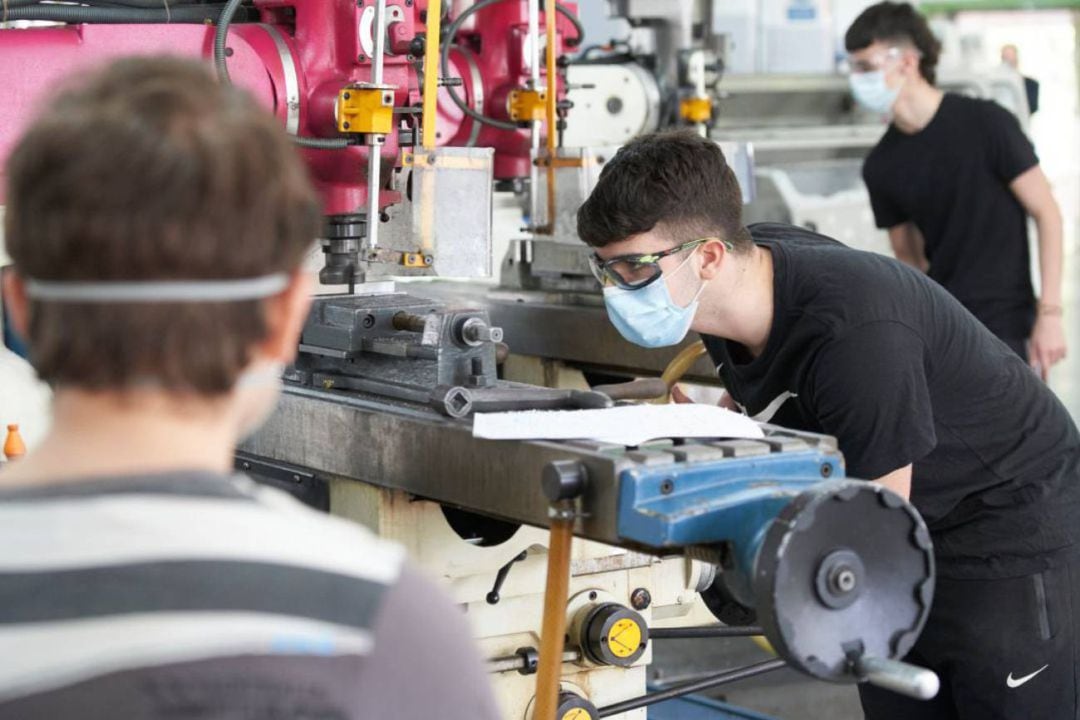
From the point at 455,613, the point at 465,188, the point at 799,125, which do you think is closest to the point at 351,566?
the point at 455,613

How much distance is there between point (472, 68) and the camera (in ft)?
8.63

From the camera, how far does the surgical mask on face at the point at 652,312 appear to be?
6.00 feet

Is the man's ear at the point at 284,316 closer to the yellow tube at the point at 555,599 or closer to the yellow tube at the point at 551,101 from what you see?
the yellow tube at the point at 555,599

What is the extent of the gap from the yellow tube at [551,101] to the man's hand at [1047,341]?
50.1 inches

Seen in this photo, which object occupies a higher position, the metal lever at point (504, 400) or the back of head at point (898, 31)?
the back of head at point (898, 31)

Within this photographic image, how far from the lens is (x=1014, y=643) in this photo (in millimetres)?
1850

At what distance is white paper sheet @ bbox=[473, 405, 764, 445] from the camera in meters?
1.55

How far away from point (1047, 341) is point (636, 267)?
176 centimetres

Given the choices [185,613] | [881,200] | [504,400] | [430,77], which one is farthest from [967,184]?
[185,613]

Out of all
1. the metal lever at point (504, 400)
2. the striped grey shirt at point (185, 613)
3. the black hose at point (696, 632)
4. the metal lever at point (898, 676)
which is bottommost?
the black hose at point (696, 632)

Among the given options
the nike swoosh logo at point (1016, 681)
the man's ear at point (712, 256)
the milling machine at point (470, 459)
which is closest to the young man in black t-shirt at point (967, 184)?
the milling machine at point (470, 459)

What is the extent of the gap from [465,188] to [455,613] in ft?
3.81

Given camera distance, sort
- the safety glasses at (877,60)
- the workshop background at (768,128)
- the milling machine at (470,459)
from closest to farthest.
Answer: the milling machine at (470,459), the workshop background at (768,128), the safety glasses at (877,60)

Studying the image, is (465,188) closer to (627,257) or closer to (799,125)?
(627,257)
